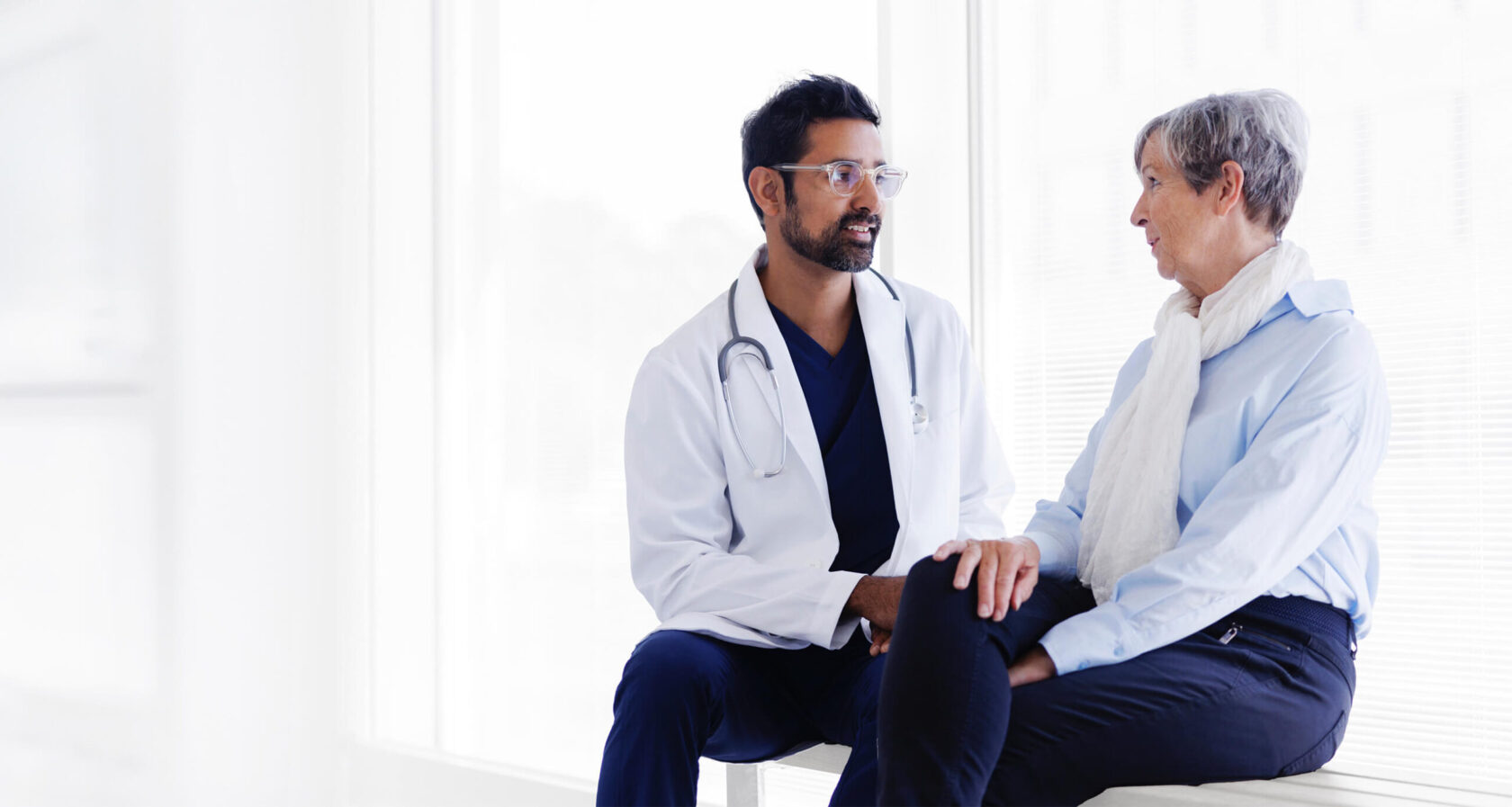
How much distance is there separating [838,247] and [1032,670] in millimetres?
838

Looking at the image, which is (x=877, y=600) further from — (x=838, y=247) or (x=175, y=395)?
(x=175, y=395)

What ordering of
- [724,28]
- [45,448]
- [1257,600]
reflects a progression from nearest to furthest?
[1257,600] < [45,448] < [724,28]

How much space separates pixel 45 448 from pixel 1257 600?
2.52 meters

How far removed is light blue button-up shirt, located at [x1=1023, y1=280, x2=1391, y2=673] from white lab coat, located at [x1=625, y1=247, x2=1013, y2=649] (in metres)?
0.44

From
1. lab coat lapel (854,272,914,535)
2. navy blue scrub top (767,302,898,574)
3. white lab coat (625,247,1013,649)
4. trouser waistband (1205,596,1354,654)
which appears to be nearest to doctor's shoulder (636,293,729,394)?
white lab coat (625,247,1013,649)

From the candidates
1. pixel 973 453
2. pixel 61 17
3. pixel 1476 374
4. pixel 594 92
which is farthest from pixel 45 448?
pixel 1476 374

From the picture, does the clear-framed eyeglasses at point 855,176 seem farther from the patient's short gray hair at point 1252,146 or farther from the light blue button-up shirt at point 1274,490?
the light blue button-up shirt at point 1274,490

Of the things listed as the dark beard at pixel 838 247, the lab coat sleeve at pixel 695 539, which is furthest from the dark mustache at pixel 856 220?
the lab coat sleeve at pixel 695 539

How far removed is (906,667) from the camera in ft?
3.92

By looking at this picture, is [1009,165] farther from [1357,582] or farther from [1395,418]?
[1357,582]

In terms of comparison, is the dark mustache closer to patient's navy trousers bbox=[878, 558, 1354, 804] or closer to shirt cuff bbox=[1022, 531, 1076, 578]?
shirt cuff bbox=[1022, 531, 1076, 578]

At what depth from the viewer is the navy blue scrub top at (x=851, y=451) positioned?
5.85 feet

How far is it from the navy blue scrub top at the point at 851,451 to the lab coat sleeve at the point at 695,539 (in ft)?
0.34

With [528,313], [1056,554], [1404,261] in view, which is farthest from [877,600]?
[528,313]
